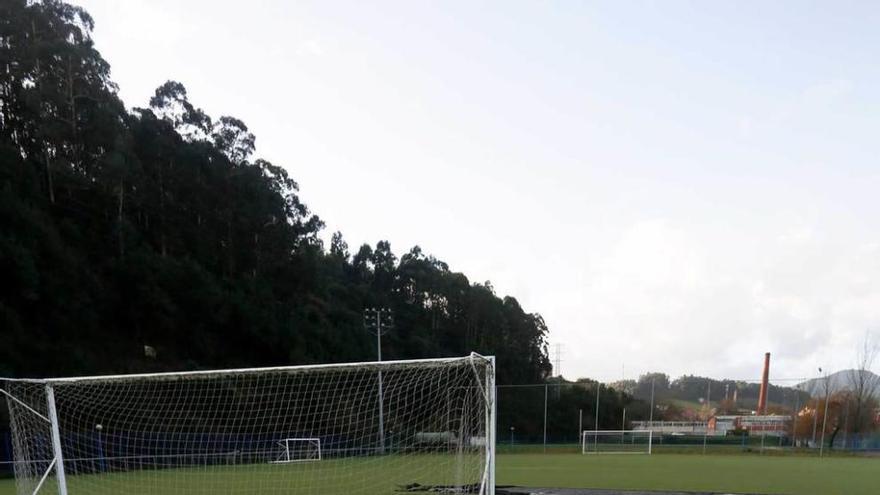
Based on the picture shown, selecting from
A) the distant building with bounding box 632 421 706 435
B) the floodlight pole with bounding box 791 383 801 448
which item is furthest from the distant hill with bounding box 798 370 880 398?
the distant building with bounding box 632 421 706 435

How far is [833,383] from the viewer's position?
40594mm

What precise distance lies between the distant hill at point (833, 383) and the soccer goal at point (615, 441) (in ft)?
30.2

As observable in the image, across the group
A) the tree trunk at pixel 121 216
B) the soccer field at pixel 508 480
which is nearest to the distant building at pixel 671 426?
the soccer field at pixel 508 480

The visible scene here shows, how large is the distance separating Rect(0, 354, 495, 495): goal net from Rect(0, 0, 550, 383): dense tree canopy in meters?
5.39

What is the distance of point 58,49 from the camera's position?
34.0 meters

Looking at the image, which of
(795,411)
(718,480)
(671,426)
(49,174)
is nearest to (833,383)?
(795,411)

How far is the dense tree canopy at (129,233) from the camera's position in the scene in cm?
3102

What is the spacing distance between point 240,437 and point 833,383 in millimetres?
31983

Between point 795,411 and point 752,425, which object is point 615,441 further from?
point 795,411

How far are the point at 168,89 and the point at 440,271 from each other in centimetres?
3382

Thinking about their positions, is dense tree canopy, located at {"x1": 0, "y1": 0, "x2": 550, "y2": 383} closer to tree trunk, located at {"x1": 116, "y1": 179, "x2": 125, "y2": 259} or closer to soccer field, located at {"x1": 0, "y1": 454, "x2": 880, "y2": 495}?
tree trunk, located at {"x1": 116, "y1": 179, "x2": 125, "y2": 259}

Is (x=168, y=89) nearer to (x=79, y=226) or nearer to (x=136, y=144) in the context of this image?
(x=136, y=144)

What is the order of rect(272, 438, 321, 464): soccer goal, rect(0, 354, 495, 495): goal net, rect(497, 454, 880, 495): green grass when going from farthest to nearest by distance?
rect(272, 438, 321, 464): soccer goal < rect(497, 454, 880, 495): green grass < rect(0, 354, 495, 495): goal net

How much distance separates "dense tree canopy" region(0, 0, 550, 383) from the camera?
31016mm
